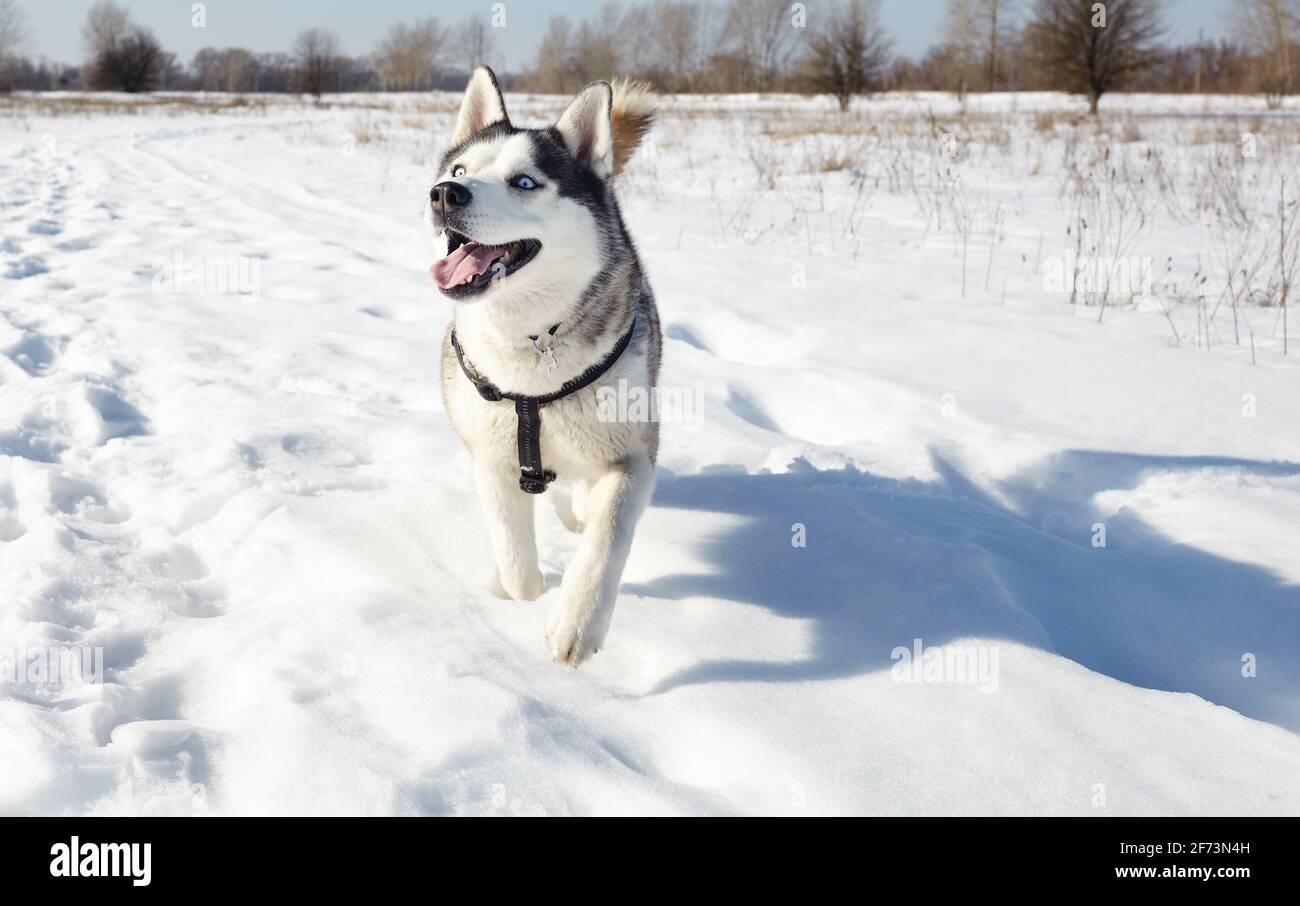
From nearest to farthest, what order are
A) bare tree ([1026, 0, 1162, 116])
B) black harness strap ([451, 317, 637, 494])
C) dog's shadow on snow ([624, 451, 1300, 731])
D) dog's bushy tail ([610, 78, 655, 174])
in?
1. dog's shadow on snow ([624, 451, 1300, 731])
2. black harness strap ([451, 317, 637, 494])
3. dog's bushy tail ([610, 78, 655, 174])
4. bare tree ([1026, 0, 1162, 116])

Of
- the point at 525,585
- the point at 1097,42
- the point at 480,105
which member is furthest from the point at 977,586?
the point at 1097,42

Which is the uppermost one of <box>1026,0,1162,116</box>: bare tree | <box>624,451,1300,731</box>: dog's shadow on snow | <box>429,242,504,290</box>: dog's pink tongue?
<box>1026,0,1162,116</box>: bare tree

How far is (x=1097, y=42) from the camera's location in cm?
2889

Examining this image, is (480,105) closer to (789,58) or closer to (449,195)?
(449,195)

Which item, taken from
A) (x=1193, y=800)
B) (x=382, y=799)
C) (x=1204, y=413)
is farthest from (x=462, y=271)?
(x=1204, y=413)

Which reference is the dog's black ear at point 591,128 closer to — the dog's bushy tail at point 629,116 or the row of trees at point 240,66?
the dog's bushy tail at point 629,116

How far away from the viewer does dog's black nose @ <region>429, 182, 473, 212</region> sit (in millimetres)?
2006

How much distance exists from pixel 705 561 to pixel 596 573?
0.63m

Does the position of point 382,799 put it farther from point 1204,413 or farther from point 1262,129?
point 1262,129

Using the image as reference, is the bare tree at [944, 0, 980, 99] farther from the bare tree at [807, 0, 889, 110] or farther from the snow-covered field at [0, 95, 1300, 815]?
the snow-covered field at [0, 95, 1300, 815]

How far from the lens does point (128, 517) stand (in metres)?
2.67

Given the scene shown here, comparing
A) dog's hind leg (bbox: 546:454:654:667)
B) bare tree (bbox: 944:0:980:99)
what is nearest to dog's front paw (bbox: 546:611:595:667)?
dog's hind leg (bbox: 546:454:654:667)

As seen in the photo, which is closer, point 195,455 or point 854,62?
point 195,455

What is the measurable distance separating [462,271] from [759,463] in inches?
61.1
